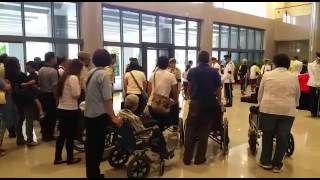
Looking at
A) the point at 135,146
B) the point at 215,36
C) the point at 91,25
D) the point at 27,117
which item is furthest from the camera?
the point at 215,36

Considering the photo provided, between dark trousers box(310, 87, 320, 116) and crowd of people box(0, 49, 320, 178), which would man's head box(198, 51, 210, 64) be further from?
dark trousers box(310, 87, 320, 116)

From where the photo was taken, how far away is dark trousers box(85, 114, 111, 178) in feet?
10.2

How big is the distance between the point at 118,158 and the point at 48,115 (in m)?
1.93

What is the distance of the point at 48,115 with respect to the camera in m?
5.19

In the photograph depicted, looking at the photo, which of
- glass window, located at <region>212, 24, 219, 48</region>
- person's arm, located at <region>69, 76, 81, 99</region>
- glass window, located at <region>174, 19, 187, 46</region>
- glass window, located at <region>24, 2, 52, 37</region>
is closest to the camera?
person's arm, located at <region>69, 76, 81, 99</region>

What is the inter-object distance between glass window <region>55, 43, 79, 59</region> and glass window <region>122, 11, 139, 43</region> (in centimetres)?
218

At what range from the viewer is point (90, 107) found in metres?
3.12

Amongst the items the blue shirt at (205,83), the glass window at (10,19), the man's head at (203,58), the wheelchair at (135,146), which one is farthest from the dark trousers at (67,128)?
the glass window at (10,19)

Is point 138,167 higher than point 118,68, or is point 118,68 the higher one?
point 118,68

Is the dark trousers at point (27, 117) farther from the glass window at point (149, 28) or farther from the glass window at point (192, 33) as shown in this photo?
the glass window at point (192, 33)

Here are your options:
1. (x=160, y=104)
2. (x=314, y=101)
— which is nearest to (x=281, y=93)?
(x=160, y=104)

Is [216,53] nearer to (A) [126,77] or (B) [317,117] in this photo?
(B) [317,117]

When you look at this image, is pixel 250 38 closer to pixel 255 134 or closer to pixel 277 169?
pixel 255 134

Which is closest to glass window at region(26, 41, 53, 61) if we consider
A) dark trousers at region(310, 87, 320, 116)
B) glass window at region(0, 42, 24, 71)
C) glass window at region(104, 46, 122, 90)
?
glass window at region(0, 42, 24, 71)
